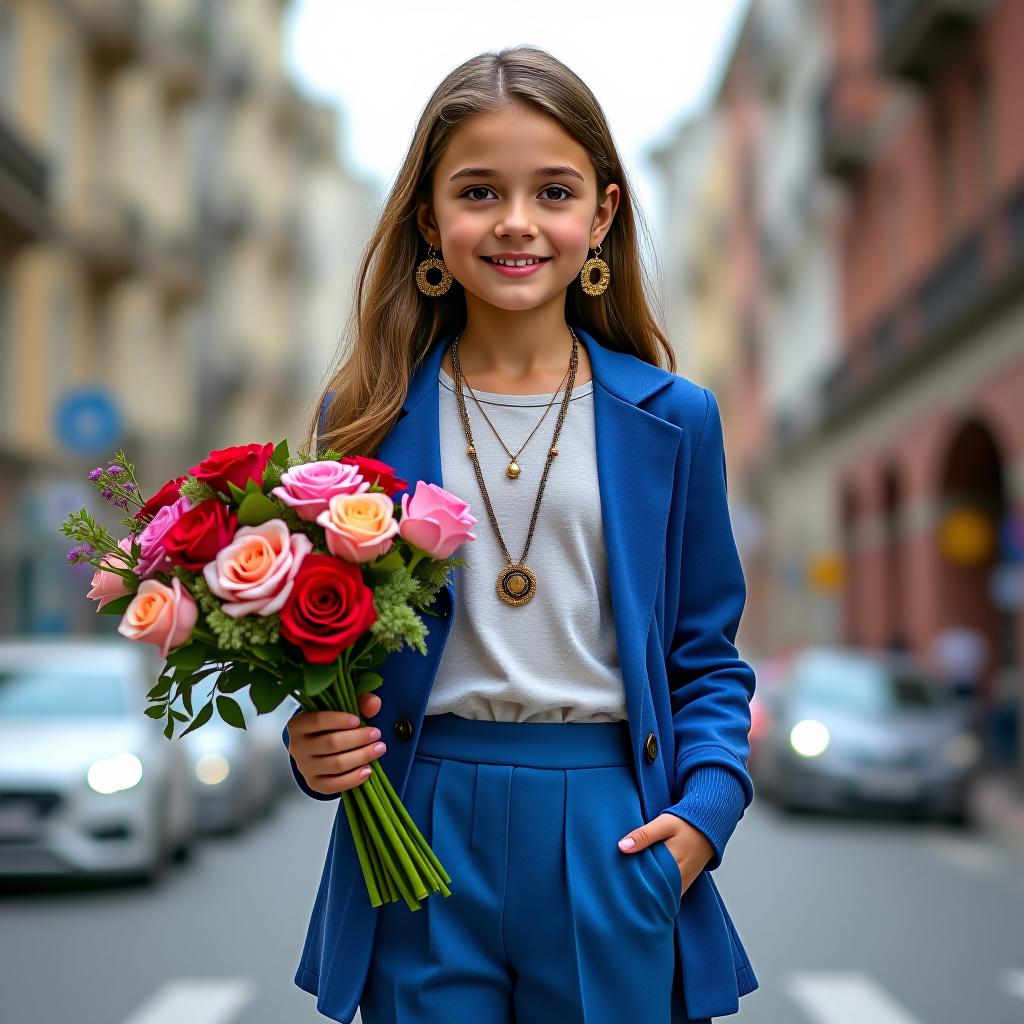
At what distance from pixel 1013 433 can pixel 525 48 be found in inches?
732

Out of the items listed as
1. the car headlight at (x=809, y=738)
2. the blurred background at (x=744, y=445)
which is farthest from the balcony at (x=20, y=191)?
the car headlight at (x=809, y=738)

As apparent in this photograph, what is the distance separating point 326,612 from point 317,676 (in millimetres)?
98

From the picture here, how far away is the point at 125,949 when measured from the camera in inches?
342

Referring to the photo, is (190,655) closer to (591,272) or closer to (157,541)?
(157,541)

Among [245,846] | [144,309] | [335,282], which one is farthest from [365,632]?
[335,282]

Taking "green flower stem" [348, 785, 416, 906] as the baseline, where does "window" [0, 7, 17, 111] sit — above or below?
above

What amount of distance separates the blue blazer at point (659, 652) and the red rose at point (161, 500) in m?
0.34

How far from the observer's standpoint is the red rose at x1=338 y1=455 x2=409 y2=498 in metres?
2.54

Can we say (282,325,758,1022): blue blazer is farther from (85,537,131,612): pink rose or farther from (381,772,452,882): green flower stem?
(85,537,131,612): pink rose

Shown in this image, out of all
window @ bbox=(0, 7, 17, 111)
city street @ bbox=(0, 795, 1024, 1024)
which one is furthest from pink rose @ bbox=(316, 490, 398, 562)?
window @ bbox=(0, 7, 17, 111)

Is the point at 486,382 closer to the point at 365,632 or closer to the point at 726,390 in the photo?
the point at 365,632

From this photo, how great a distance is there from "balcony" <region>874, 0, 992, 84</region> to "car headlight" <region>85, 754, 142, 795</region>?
16087mm

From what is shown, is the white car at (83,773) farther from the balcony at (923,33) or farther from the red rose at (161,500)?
the balcony at (923,33)

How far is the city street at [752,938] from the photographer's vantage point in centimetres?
732
